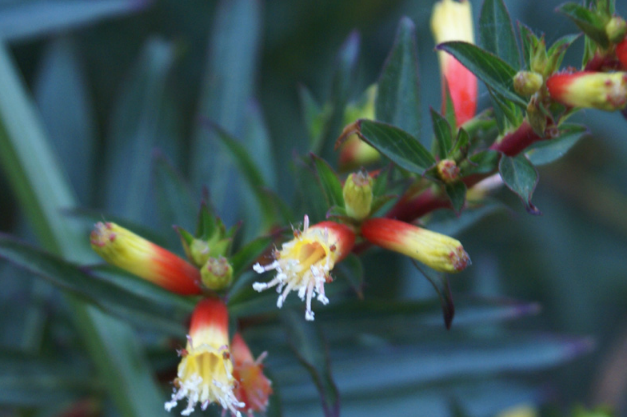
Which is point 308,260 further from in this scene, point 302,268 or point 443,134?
point 443,134

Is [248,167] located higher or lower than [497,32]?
higher

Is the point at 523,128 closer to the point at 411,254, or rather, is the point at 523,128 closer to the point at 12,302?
the point at 411,254

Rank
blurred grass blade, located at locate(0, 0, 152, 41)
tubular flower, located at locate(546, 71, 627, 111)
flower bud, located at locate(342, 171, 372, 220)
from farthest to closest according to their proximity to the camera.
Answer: blurred grass blade, located at locate(0, 0, 152, 41) < flower bud, located at locate(342, 171, 372, 220) < tubular flower, located at locate(546, 71, 627, 111)

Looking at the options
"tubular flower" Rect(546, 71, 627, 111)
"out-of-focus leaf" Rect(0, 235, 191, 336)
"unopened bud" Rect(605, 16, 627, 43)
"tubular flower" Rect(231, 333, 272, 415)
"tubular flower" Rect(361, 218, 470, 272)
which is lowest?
"tubular flower" Rect(231, 333, 272, 415)

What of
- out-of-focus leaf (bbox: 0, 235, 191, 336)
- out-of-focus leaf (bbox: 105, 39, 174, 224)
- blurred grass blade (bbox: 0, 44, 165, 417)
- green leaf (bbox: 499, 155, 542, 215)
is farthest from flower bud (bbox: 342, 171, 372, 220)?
out-of-focus leaf (bbox: 105, 39, 174, 224)

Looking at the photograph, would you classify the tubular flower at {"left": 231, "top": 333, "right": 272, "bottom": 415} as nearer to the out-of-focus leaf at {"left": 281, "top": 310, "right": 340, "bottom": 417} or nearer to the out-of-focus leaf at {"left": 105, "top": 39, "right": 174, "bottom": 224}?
the out-of-focus leaf at {"left": 281, "top": 310, "right": 340, "bottom": 417}

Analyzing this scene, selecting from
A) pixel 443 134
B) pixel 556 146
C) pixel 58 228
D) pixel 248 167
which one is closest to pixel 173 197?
pixel 248 167

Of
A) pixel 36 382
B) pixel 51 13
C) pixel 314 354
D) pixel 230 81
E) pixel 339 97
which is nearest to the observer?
pixel 314 354

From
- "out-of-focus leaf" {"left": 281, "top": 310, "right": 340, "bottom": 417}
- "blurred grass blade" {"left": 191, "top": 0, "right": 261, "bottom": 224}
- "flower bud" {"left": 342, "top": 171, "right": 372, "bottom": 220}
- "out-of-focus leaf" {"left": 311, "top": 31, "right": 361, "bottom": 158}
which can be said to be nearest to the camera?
"flower bud" {"left": 342, "top": 171, "right": 372, "bottom": 220}
